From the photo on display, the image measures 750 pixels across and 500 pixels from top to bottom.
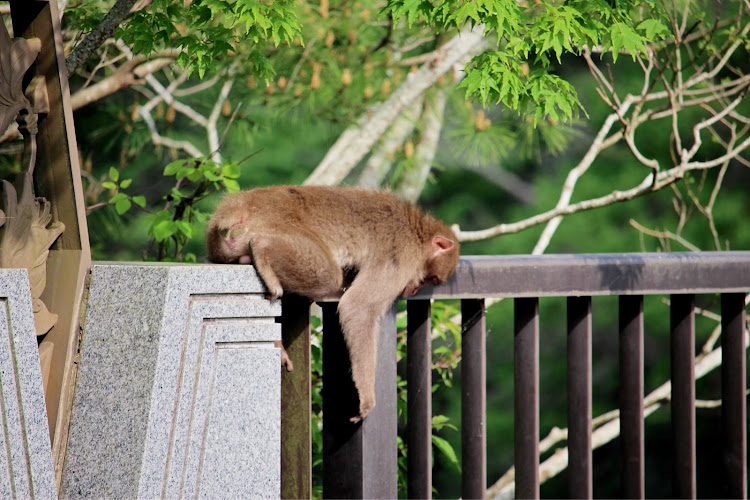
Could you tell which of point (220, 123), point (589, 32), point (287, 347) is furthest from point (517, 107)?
point (220, 123)

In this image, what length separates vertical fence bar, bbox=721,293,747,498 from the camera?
94.4 inches

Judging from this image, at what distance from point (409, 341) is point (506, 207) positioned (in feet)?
20.3

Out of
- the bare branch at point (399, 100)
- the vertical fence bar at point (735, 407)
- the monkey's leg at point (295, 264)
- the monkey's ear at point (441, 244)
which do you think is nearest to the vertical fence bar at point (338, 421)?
the monkey's leg at point (295, 264)

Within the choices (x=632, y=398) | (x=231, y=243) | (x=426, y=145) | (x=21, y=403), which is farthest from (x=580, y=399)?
(x=426, y=145)

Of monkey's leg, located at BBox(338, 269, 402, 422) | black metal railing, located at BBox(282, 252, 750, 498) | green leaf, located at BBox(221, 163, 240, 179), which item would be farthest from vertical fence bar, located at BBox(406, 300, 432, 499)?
green leaf, located at BBox(221, 163, 240, 179)

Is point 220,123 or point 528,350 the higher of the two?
point 220,123

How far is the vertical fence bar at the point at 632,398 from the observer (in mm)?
2336

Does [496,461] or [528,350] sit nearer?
[528,350]

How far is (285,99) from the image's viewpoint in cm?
562

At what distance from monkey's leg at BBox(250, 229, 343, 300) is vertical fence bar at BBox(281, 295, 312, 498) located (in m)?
0.07

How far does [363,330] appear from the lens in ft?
7.73

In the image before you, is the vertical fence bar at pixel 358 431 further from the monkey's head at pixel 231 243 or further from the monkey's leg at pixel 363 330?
the monkey's head at pixel 231 243

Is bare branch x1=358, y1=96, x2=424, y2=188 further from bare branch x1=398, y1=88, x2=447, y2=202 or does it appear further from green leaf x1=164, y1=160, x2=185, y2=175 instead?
green leaf x1=164, y1=160, x2=185, y2=175

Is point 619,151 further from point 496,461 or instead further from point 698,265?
point 698,265
